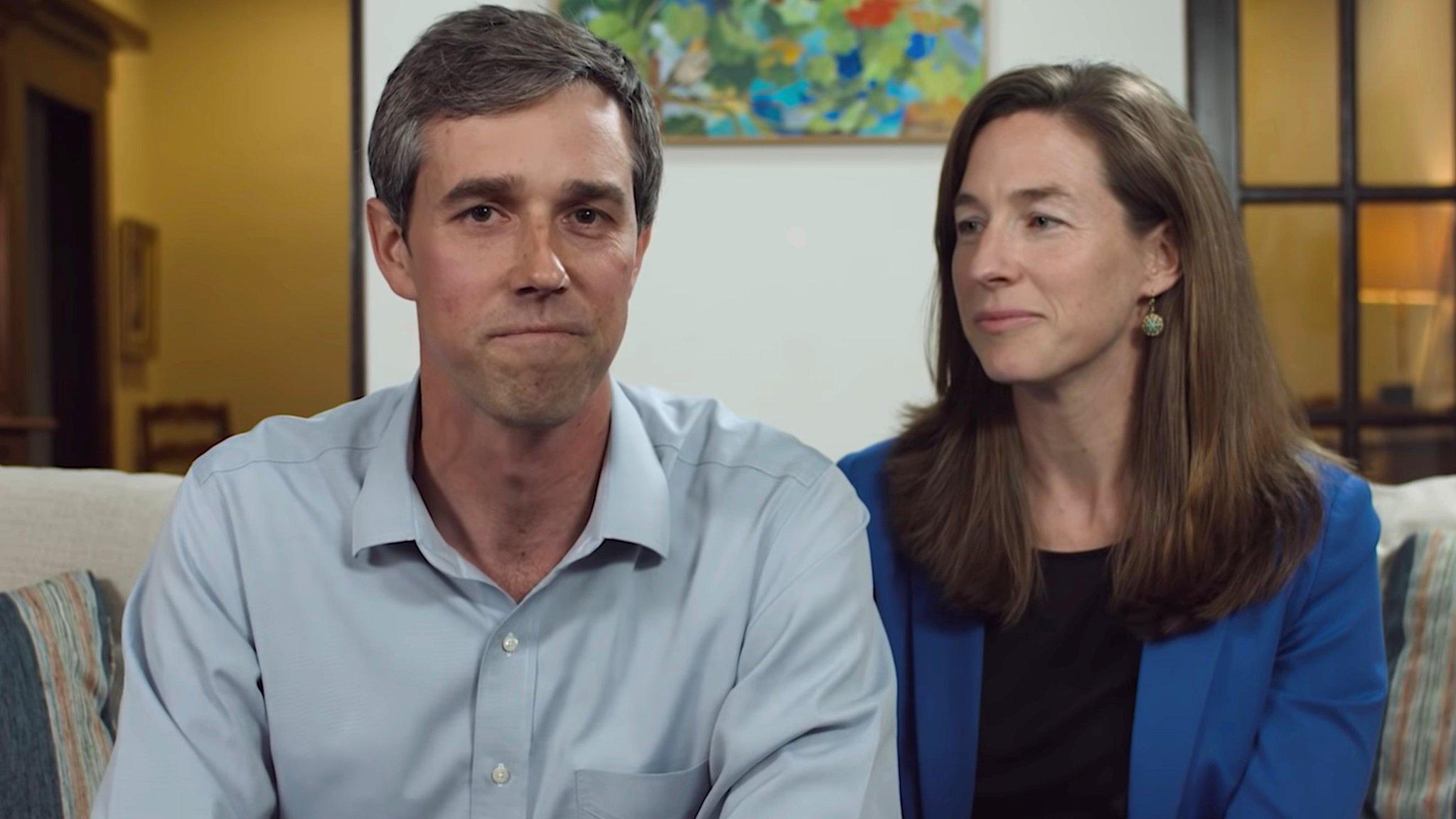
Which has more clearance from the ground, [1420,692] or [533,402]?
Result: [533,402]

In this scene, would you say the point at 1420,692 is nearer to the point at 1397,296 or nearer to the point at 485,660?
the point at 485,660

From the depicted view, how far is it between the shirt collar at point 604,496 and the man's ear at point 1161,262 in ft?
2.35

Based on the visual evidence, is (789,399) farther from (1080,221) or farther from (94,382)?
(94,382)

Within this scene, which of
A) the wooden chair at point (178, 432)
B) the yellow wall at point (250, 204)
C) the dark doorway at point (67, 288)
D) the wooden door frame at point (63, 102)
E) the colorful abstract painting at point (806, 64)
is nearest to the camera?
the colorful abstract painting at point (806, 64)

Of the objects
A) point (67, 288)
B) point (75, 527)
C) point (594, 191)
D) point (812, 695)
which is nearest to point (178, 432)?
point (67, 288)

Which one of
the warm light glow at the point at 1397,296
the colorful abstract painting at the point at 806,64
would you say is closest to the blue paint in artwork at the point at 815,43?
the colorful abstract painting at the point at 806,64

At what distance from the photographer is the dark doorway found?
20.9 feet

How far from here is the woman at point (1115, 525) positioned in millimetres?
1629

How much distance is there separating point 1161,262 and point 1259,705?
0.53 m

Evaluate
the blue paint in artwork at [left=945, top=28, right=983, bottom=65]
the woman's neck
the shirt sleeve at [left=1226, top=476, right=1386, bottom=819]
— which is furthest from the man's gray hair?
the blue paint in artwork at [left=945, top=28, right=983, bottom=65]

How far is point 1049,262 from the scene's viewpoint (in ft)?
5.54

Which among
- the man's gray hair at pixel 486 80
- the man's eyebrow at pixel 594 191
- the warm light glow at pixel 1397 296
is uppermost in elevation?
the man's gray hair at pixel 486 80

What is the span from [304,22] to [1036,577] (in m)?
6.55

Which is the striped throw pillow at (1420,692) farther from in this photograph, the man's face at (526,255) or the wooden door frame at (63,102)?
the wooden door frame at (63,102)
